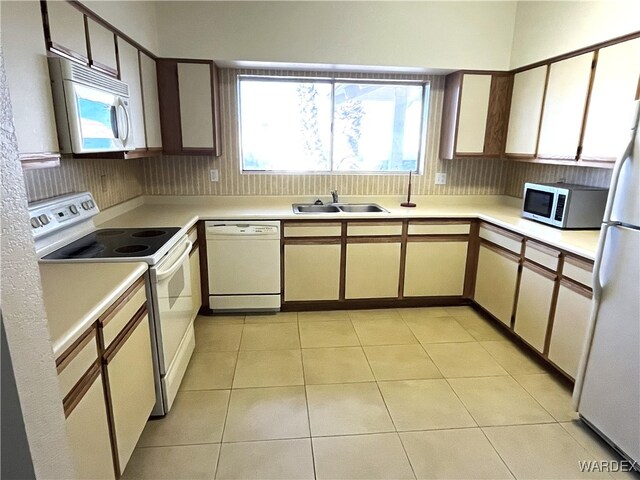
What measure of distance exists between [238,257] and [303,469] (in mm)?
1813

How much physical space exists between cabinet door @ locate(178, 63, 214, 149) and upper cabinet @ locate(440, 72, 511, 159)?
212cm

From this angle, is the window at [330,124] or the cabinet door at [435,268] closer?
the cabinet door at [435,268]

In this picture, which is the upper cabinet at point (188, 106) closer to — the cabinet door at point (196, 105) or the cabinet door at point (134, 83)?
the cabinet door at point (196, 105)

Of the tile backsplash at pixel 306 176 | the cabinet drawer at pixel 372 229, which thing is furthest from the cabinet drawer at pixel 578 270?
the cabinet drawer at pixel 372 229

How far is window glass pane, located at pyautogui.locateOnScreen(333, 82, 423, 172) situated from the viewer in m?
3.67

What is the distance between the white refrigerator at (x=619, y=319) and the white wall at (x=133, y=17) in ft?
8.77

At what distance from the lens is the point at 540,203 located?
292 cm

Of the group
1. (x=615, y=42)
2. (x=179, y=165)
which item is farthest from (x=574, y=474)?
(x=179, y=165)

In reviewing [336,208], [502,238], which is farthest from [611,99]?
[336,208]

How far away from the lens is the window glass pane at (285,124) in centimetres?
357

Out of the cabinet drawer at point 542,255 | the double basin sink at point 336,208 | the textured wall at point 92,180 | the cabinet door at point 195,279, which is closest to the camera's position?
the textured wall at point 92,180

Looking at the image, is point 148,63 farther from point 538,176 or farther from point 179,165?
point 538,176

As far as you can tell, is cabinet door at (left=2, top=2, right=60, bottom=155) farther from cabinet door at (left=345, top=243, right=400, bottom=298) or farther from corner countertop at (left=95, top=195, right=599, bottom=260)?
cabinet door at (left=345, top=243, right=400, bottom=298)

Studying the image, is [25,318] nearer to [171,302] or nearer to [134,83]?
[171,302]
